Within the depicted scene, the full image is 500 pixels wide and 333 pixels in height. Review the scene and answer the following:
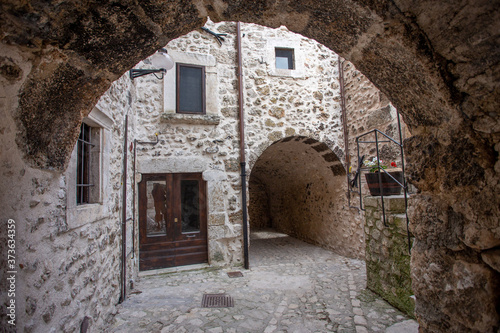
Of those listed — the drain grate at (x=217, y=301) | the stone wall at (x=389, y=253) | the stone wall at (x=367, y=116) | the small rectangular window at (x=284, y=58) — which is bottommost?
the drain grate at (x=217, y=301)

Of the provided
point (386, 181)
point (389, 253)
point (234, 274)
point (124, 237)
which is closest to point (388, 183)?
point (386, 181)

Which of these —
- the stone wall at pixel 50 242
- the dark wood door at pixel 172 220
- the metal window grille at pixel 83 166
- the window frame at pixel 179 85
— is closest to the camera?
the stone wall at pixel 50 242

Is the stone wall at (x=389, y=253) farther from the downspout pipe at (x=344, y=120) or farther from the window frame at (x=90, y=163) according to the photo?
the window frame at (x=90, y=163)

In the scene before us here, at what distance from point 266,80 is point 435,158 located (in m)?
4.60

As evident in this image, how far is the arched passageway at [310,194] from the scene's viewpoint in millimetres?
5715

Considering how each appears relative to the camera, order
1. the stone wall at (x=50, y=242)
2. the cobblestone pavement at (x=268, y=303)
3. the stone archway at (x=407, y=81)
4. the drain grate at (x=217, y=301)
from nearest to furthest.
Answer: the stone archway at (x=407, y=81)
the stone wall at (x=50, y=242)
the cobblestone pavement at (x=268, y=303)
the drain grate at (x=217, y=301)

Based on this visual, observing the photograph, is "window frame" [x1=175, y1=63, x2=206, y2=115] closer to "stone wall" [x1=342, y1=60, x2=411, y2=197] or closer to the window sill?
the window sill

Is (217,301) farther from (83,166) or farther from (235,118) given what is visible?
(235,118)

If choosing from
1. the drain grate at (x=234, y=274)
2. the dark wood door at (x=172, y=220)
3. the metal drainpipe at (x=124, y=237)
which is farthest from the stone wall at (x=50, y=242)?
the drain grate at (x=234, y=274)

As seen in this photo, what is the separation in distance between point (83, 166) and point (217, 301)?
227 cm

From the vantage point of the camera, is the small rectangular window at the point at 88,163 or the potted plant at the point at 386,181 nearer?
the small rectangular window at the point at 88,163

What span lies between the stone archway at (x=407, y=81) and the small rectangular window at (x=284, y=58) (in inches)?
180

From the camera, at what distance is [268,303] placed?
3396mm

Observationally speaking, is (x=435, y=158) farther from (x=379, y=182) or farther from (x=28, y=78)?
(x=379, y=182)
